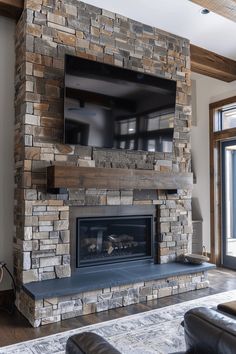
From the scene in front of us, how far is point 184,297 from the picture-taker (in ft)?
11.6

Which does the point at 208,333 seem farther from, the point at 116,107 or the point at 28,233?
the point at 116,107

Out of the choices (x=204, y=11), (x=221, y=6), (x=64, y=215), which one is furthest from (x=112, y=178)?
(x=204, y=11)

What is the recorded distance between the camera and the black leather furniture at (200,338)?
42.5 inches

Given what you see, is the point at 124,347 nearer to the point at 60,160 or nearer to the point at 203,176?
the point at 60,160

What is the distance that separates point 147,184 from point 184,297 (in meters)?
1.30

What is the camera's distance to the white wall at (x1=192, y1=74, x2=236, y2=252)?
5.30m

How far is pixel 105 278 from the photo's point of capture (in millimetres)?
3256

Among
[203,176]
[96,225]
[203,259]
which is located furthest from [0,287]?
[203,176]

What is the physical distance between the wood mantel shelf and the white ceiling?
5.94 feet

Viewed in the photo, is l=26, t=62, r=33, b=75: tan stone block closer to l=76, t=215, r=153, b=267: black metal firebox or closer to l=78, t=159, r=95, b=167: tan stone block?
l=78, t=159, r=95, b=167: tan stone block

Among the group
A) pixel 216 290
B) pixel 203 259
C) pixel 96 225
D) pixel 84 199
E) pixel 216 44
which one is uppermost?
pixel 216 44

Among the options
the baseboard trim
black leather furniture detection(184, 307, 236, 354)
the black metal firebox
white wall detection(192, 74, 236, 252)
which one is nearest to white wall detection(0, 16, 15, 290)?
the baseboard trim

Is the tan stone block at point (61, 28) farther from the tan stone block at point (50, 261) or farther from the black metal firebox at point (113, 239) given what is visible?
the tan stone block at point (50, 261)

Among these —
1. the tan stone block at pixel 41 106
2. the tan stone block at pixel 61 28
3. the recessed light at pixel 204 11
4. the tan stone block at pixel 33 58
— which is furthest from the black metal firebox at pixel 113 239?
the recessed light at pixel 204 11
